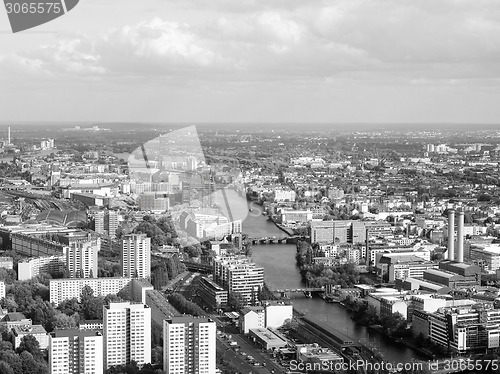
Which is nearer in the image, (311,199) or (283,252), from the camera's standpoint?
(283,252)

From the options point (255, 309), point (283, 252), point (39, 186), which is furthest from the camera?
point (39, 186)

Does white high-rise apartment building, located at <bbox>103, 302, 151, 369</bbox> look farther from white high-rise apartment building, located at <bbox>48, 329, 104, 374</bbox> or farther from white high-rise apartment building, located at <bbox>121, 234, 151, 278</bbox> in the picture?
white high-rise apartment building, located at <bbox>121, 234, 151, 278</bbox>

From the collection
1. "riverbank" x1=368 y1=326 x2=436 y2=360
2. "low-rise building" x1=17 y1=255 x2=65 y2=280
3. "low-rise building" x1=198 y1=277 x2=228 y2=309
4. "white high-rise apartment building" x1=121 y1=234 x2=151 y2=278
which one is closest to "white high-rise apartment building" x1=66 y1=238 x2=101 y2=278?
"low-rise building" x1=17 y1=255 x2=65 y2=280

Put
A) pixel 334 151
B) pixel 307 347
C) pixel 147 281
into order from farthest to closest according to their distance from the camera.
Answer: pixel 334 151 → pixel 147 281 → pixel 307 347

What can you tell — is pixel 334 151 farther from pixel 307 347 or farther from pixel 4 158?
pixel 307 347

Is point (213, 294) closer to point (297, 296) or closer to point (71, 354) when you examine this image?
point (297, 296)

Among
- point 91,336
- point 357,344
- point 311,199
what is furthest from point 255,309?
point 311,199
